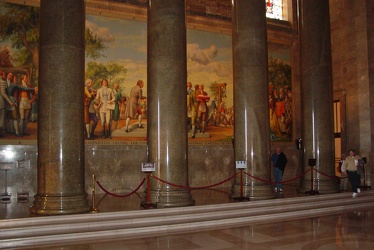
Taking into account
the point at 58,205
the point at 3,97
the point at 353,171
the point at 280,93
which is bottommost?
the point at 58,205

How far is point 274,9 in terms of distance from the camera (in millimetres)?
20156

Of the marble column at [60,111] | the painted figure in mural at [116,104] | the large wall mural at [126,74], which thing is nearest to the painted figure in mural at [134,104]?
the large wall mural at [126,74]

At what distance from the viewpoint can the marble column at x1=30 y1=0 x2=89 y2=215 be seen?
9281 mm

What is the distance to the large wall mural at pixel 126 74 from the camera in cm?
1361

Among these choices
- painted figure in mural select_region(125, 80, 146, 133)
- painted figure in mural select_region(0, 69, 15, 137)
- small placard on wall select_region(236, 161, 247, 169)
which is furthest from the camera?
painted figure in mural select_region(125, 80, 146, 133)

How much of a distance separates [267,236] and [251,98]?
499 centimetres

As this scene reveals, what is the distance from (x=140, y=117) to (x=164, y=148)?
518cm

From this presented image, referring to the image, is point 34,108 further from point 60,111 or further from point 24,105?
point 60,111

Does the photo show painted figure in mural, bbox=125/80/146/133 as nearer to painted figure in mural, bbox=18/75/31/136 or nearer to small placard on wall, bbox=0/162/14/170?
painted figure in mural, bbox=18/75/31/136

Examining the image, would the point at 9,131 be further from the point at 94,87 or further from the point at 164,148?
the point at 164,148

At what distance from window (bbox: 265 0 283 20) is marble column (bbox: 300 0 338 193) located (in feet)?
18.2

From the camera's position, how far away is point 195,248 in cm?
738

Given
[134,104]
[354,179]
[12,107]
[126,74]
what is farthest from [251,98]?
[12,107]

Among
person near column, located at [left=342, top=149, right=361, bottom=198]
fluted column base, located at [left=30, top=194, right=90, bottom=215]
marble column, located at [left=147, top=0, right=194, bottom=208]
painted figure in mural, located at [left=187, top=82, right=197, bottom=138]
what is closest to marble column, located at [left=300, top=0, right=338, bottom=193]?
person near column, located at [left=342, top=149, right=361, bottom=198]
